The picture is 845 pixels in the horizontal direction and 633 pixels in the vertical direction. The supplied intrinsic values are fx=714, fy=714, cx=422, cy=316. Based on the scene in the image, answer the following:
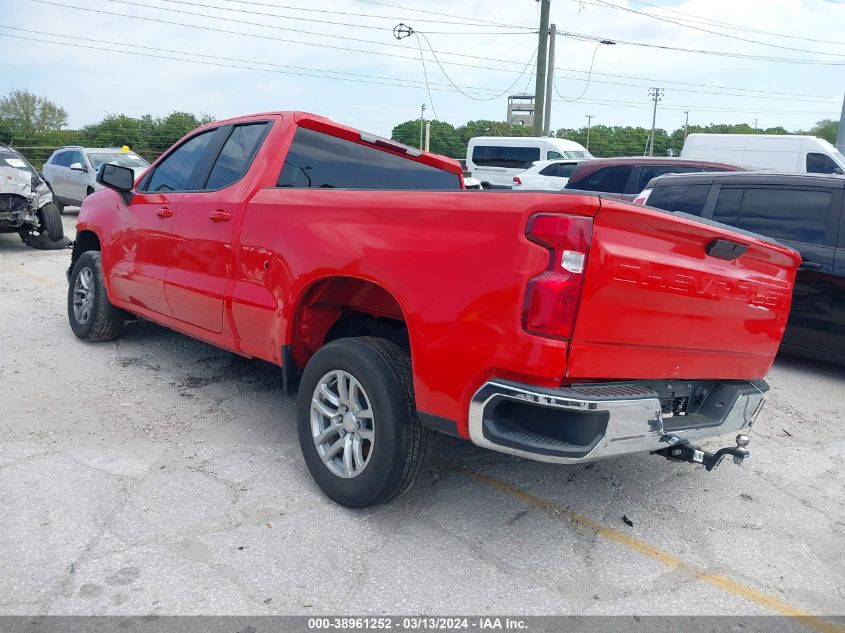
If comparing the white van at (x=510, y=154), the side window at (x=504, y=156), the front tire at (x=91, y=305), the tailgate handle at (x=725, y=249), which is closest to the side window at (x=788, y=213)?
the tailgate handle at (x=725, y=249)

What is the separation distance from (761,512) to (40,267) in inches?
387

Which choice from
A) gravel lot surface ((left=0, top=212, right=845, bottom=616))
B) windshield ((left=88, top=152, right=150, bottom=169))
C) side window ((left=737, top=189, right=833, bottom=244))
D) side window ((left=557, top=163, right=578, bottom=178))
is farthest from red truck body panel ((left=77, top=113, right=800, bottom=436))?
side window ((left=557, top=163, right=578, bottom=178))

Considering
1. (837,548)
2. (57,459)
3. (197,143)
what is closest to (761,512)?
(837,548)

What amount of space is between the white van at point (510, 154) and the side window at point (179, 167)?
1740 centimetres

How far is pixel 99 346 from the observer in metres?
5.99

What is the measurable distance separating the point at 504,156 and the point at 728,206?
17127 millimetres

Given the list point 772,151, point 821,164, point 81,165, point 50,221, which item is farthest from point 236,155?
point 772,151

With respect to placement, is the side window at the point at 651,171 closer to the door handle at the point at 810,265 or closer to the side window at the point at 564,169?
the door handle at the point at 810,265

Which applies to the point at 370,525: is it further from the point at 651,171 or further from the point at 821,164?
the point at 821,164

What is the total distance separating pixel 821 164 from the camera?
47.3 feet

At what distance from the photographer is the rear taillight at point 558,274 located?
2.55m

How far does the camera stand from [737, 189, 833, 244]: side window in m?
6.00

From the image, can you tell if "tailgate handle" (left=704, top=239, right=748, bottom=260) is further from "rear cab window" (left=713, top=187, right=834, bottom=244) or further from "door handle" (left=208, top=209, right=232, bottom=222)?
"rear cab window" (left=713, top=187, right=834, bottom=244)

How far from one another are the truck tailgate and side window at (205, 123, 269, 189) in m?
2.47
